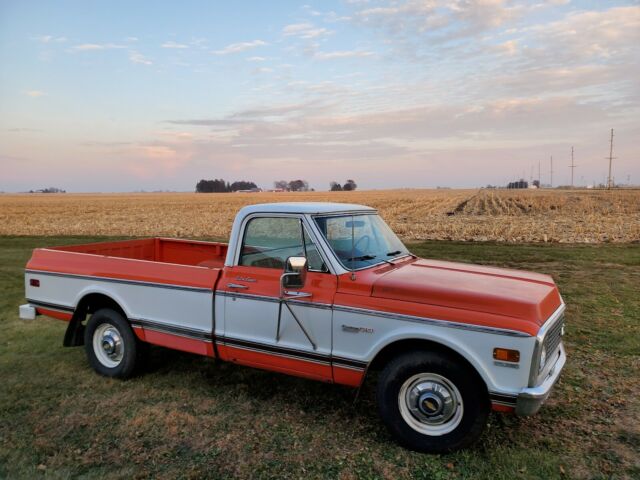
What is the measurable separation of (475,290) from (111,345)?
3.87 meters

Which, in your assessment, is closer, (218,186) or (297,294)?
(297,294)

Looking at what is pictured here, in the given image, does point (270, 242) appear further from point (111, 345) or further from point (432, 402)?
point (111, 345)

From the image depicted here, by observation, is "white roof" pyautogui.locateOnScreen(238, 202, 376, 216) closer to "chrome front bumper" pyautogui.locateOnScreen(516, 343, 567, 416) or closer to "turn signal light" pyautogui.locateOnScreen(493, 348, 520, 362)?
"turn signal light" pyautogui.locateOnScreen(493, 348, 520, 362)

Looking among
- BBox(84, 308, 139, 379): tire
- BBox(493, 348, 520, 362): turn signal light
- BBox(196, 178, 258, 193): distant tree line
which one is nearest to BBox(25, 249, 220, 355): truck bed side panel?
BBox(84, 308, 139, 379): tire

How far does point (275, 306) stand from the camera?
14.3ft

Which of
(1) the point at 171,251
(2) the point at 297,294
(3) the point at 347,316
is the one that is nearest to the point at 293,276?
(2) the point at 297,294

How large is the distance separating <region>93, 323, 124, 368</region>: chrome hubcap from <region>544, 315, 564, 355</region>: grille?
4169 mm

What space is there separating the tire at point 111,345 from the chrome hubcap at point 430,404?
2961 mm

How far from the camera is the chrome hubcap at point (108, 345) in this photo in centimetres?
538

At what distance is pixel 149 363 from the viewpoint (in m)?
5.63

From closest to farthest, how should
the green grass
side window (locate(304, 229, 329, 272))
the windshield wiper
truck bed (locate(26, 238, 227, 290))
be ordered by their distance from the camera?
the green grass, side window (locate(304, 229, 329, 272)), the windshield wiper, truck bed (locate(26, 238, 227, 290))

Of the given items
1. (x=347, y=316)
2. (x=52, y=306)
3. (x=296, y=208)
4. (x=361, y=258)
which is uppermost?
(x=296, y=208)

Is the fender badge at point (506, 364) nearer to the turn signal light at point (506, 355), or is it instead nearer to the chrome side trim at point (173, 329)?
the turn signal light at point (506, 355)

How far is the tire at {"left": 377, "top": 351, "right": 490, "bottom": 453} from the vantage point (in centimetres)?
366
